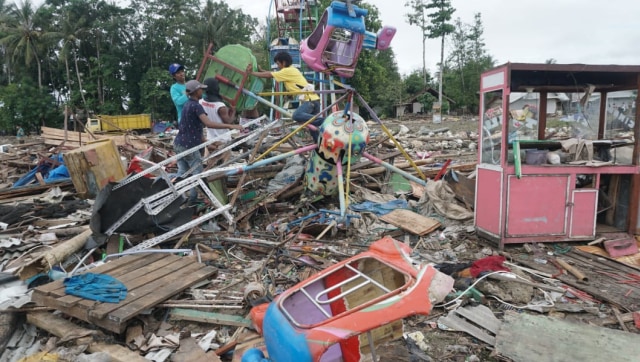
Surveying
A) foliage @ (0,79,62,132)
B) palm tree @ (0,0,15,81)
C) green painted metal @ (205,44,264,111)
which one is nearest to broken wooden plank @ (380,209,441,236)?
green painted metal @ (205,44,264,111)

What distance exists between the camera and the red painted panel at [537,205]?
235 inches

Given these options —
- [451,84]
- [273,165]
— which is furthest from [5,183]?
[451,84]

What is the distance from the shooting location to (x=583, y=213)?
616cm

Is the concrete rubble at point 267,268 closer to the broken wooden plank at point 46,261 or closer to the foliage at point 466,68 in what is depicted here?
the broken wooden plank at point 46,261

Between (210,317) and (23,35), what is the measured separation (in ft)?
142

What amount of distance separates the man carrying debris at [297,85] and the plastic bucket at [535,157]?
141 inches

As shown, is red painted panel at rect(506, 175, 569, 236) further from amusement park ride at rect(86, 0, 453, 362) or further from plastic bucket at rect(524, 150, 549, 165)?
amusement park ride at rect(86, 0, 453, 362)

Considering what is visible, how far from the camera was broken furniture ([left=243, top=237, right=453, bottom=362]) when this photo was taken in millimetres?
2383

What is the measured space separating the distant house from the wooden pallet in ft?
124

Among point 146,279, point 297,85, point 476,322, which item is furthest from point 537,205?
point 146,279

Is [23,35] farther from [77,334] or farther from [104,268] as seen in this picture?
[77,334]

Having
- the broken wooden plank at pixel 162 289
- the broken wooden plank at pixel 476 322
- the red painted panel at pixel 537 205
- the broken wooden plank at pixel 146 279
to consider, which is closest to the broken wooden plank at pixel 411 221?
the red painted panel at pixel 537 205

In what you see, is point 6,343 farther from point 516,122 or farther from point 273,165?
point 516,122

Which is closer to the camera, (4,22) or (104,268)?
(104,268)
